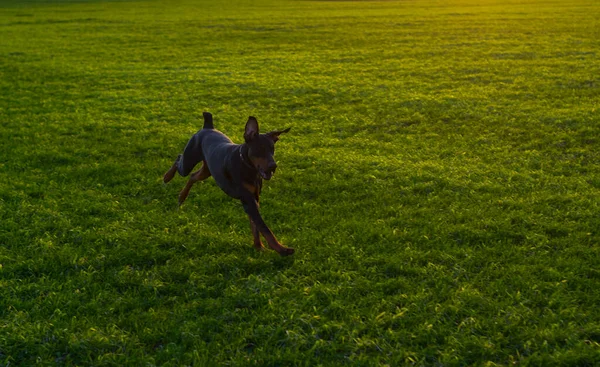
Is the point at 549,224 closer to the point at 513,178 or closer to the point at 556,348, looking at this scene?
the point at 513,178

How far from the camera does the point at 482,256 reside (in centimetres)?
643

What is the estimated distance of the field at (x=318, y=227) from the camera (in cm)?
498

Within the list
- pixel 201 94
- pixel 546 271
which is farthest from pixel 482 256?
pixel 201 94

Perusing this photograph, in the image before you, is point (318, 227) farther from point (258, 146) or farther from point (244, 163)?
point (258, 146)

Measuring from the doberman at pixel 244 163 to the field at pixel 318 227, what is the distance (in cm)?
74

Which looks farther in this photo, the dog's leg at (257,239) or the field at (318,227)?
the dog's leg at (257,239)

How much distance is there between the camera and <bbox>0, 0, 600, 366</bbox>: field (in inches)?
196

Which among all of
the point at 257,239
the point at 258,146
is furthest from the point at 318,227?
the point at 258,146

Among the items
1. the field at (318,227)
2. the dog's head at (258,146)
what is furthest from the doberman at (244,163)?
the field at (318,227)

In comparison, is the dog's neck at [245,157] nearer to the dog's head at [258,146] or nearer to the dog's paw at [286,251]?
the dog's head at [258,146]

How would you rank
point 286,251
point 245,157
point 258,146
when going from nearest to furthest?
point 258,146
point 245,157
point 286,251

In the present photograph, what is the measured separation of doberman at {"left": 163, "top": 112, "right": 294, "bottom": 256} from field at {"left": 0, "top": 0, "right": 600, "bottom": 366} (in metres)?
0.74

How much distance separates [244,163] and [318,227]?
2.06 metres

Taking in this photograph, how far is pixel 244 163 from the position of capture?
5.74 m
